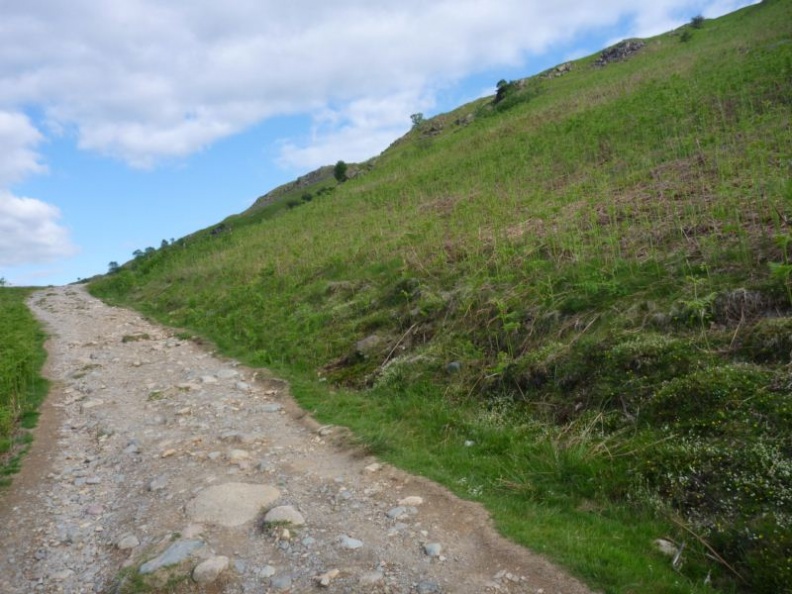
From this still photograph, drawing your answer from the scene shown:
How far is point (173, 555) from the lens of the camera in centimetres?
493

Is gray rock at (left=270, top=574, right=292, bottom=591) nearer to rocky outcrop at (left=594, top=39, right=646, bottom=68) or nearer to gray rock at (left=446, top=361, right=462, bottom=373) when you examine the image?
gray rock at (left=446, top=361, right=462, bottom=373)

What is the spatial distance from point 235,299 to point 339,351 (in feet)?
23.8

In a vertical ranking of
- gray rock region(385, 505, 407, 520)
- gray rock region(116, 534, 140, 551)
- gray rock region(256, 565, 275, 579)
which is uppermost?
gray rock region(116, 534, 140, 551)

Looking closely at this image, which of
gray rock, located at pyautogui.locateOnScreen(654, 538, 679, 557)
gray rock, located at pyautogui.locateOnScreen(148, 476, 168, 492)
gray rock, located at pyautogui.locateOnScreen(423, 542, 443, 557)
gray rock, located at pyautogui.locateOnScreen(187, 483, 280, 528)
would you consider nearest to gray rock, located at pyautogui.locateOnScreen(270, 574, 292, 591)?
gray rock, located at pyautogui.locateOnScreen(187, 483, 280, 528)

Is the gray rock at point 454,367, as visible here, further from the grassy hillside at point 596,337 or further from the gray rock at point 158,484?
the gray rock at point 158,484

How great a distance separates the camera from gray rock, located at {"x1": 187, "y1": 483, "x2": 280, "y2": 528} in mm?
5598

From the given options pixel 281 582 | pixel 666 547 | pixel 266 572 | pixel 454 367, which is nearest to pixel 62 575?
pixel 266 572

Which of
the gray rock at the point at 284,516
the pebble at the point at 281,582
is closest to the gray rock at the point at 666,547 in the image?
the pebble at the point at 281,582

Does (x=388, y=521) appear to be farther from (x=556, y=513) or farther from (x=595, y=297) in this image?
(x=595, y=297)

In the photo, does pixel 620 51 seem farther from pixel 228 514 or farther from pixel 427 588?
pixel 427 588

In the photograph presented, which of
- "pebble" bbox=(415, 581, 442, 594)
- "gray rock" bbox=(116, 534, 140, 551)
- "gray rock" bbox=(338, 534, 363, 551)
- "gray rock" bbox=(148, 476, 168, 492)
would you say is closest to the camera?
"pebble" bbox=(415, 581, 442, 594)

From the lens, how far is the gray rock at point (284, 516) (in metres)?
5.42

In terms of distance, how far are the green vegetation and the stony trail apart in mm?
246

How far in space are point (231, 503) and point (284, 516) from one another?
0.76m
